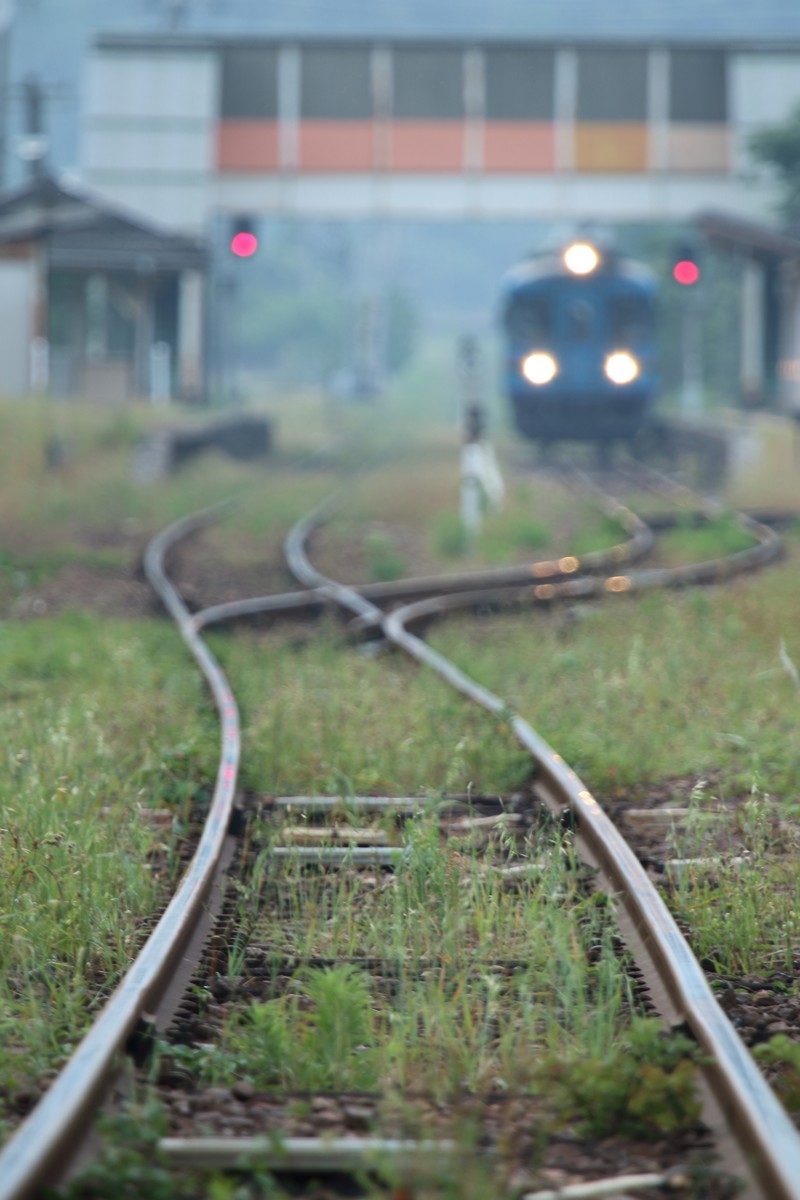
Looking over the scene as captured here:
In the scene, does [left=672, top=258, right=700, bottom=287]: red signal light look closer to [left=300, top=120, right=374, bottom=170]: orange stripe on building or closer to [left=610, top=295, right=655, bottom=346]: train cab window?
[left=610, top=295, right=655, bottom=346]: train cab window

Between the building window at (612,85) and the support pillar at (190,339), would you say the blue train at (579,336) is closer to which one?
the building window at (612,85)

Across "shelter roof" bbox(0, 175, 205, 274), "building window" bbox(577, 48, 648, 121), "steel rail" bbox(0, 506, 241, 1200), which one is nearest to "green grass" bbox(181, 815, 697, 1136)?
"steel rail" bbox(0, 506, 241, 1200)

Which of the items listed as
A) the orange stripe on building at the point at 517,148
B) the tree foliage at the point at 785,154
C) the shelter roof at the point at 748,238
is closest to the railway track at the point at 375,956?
the shelter roof at the point at 748,238

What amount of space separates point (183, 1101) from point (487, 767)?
3.28 metres

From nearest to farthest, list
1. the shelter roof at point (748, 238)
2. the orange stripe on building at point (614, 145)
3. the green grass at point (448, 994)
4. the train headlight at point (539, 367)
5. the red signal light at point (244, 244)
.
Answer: the green grass at point (448, 994) < the red signal light at point (244, 244) < the train headlight at point (539, 367) < the shelter roof at point (748, 238) < the orange stripe on building at point (614, 145)

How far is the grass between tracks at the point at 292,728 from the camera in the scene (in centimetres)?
450

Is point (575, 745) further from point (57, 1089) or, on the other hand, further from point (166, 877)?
point (57, 1089)

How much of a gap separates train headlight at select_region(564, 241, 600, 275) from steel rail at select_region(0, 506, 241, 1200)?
55.5ft

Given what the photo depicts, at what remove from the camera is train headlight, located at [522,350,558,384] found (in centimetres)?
2362

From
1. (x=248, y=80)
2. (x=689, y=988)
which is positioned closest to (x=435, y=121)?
(x=248, y=80)

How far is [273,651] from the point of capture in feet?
31.1

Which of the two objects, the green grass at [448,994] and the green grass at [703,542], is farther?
the green grass at [703,542]

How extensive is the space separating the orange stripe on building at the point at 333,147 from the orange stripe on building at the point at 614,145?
4104 millimetres

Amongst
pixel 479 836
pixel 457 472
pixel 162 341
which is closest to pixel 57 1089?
pixel 479 836
